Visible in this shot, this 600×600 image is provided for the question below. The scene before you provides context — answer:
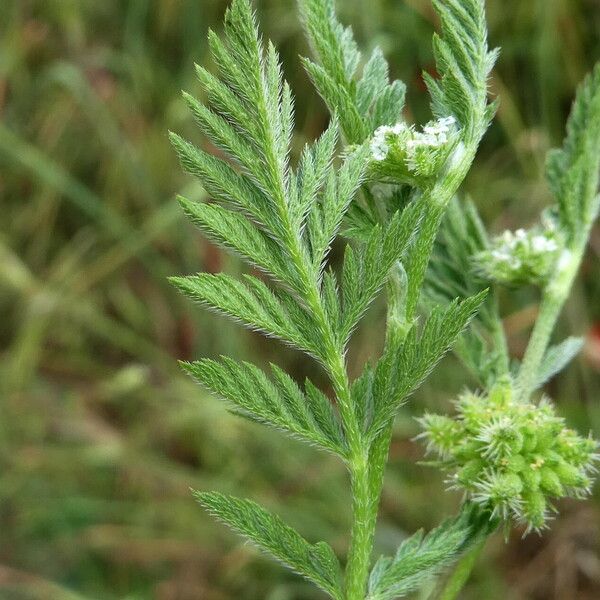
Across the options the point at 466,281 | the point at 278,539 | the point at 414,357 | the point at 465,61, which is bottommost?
the point at 278,539

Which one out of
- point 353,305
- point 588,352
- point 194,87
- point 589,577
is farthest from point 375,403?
point 194,87

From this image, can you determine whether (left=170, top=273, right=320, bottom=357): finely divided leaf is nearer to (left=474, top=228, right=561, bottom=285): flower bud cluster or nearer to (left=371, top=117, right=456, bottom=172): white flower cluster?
(left=371, top=117, right=456, bottom=172): white flower cluster

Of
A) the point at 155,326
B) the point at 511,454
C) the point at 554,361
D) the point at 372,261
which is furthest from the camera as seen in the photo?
the point at 155,326

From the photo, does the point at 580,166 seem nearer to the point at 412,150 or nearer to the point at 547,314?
the point at 547,314

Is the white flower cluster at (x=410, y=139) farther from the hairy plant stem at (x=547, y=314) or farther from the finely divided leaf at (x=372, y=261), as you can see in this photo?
the hairy plant stem at (x=547, y=314)

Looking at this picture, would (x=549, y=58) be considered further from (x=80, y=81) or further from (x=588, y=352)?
(x=80, y=81)

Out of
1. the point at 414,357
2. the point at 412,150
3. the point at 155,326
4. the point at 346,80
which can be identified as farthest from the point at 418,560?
the point at 155,326

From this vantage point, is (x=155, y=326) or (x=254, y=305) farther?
(x=155, y=326)
